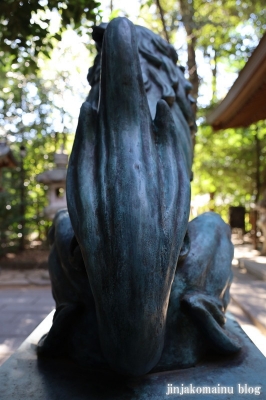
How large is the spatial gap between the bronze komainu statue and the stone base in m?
0.04

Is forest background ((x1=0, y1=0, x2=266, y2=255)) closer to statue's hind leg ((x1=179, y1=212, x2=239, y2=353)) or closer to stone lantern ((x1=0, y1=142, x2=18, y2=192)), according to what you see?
stone lantern ((x1=0, y1=142, x2=18, y2=192))

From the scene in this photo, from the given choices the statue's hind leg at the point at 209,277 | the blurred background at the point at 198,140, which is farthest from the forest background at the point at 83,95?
the statue's hind leg at the point at 209,277

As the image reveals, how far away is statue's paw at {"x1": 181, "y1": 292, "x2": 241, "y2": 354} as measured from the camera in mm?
1229

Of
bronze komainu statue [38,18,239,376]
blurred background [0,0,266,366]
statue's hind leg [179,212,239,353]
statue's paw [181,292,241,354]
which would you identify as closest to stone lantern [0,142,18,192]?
blurred background [0,0,266,366]

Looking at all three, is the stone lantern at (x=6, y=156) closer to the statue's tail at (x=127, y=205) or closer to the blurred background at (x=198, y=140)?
the blurred background at (x=198, y=140)

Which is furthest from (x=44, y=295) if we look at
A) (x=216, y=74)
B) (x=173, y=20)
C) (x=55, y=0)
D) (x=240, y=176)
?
(x=216, y=74)

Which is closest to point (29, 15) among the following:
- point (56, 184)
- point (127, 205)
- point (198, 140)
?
point (127, 205)

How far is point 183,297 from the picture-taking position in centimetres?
125

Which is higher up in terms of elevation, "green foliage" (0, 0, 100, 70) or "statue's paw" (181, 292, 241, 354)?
"green foliage" (0, 0, 100, 70)

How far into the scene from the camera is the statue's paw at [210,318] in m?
1.23

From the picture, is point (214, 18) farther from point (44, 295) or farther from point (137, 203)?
point (137, 203)

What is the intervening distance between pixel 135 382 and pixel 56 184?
568 cm

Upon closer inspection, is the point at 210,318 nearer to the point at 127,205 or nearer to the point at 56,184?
the point at 127,205

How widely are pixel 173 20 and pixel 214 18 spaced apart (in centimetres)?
265
